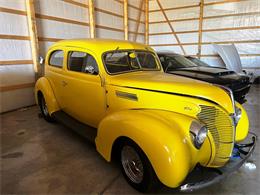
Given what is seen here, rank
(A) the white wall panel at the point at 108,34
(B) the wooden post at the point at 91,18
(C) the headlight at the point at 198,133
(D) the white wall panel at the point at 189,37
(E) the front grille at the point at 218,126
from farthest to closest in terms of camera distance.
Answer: (D) the white wall panel at the point at 189,37, (A) the white wall panel at the point at 108,34, (B) the wooden post at the point at 91,18, (E) the front grille at the point at 218,126, (C) the headlight at the point at 198,133

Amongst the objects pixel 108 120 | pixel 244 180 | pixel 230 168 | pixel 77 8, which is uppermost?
pixel 77 8

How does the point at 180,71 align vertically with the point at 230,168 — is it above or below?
above

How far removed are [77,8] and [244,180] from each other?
267 inches

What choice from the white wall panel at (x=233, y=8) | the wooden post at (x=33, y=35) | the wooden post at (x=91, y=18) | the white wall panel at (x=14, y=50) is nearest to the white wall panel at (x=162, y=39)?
the white wall panel at (x=233, y=8)

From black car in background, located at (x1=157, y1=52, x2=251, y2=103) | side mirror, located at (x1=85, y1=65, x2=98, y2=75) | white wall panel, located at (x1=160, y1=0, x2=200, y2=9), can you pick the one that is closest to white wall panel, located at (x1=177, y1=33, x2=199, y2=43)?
white wall panel, located at (x1=160, y1=0, x2=200, y2=9)

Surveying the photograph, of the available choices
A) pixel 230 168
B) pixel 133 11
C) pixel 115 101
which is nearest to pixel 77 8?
pixel 133 11

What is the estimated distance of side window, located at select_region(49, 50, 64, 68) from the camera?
11.6 feet

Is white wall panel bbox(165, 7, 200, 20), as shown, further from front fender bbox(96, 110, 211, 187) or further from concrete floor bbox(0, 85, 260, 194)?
front fender bbox(96, 110, 211, 187)

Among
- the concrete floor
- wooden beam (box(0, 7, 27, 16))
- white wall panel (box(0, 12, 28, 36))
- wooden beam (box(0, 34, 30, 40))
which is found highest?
wooden beam (box(0, 7, 27, 16))

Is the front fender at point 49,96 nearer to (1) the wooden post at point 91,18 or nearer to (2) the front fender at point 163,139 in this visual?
(2) the front fender at point 163,139

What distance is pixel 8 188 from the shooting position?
2.20 meters

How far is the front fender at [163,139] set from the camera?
5.53 ft

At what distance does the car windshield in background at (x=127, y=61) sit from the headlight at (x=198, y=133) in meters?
1.33

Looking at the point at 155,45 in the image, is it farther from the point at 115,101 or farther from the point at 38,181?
the point at 38,181
